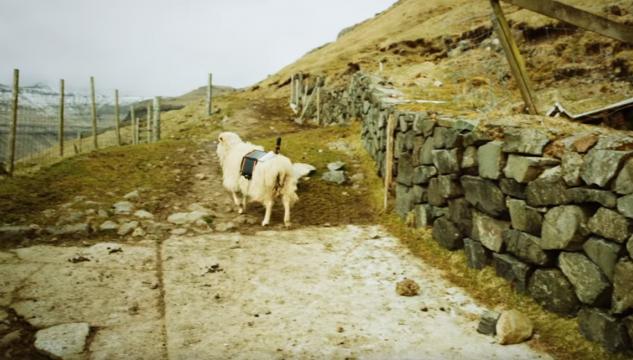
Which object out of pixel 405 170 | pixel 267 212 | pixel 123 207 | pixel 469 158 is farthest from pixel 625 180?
pixel 123 207

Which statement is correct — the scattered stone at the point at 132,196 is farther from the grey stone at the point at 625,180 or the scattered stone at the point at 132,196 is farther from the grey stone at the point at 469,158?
the grey stone at the point at 625,180

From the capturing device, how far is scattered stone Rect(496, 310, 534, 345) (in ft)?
15.4

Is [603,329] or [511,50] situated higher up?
[511,50]

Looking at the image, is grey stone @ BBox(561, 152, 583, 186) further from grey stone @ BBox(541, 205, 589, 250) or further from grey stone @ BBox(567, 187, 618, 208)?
grey stone @ BBox(541, 205, 589, 250)

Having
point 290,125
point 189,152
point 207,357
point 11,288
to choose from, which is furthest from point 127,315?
point 290,125

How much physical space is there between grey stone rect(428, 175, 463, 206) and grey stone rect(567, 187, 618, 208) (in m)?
2.38

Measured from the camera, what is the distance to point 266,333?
4938 mm

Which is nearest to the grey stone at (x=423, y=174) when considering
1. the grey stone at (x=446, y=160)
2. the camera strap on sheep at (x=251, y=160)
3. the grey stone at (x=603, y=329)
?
the grey stone at (x=446, y=160)

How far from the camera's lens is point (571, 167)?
4.66 m

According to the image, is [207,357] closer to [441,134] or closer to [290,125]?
[441,134]

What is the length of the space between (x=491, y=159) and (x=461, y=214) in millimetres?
1199

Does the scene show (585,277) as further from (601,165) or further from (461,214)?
(461,214)

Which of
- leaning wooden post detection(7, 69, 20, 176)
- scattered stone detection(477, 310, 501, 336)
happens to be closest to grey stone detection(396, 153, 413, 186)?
scattered stone detection(477, 310, 501, 336)

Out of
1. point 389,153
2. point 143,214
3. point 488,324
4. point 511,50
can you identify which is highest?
point 511,50
